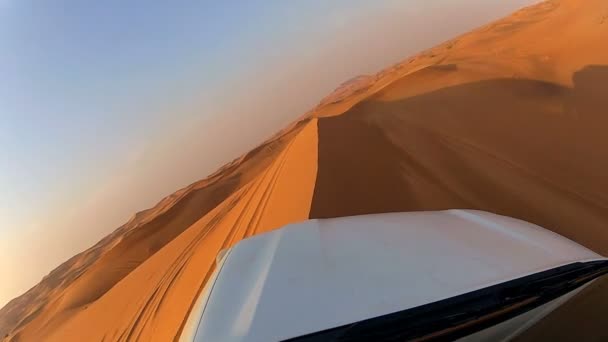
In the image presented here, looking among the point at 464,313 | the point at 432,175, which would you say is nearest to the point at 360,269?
the point at 464,313

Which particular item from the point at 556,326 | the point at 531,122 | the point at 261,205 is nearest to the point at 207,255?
the point at 261,205

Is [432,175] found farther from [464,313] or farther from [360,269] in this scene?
[464,313]

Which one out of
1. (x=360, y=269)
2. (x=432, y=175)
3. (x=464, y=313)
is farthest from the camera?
(x=432, y=175)

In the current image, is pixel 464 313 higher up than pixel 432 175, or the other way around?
pixel 464 313

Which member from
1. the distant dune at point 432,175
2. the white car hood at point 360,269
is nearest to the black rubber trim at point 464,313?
the white car hood at point 360,269

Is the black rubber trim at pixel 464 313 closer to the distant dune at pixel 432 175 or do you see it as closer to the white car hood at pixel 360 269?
the white car hood at pixel 360 269

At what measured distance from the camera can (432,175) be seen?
636 centimetres

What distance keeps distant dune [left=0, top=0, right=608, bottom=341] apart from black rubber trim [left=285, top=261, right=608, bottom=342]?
704mm

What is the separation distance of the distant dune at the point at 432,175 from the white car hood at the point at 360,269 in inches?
28.0

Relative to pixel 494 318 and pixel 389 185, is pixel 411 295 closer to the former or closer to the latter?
pixel 494 318

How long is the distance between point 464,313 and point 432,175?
4.38 meters

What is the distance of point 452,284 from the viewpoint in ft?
7.67

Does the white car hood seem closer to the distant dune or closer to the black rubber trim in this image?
the black rubber trim

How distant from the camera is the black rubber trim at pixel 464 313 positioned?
81.7 inches
